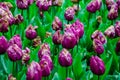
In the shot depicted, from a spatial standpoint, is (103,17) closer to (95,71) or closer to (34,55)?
(34,55)

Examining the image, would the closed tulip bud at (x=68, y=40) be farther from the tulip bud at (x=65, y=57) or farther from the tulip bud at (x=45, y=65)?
the tulip bud at (x=45, y=65)

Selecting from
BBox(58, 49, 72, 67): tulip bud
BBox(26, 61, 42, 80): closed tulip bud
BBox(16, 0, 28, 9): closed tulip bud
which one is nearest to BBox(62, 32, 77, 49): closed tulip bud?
BBox(58, 49, 72, 67): tulip bud

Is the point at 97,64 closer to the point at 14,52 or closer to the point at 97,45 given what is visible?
the point at 97,45

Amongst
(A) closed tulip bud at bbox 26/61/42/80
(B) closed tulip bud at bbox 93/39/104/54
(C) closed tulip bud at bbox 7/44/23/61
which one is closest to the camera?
(A) closed tulip bud at bbox 26/61/42/80

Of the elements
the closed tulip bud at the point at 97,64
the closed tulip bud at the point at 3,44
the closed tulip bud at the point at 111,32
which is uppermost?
the closed tulip bud at the point at 3,44

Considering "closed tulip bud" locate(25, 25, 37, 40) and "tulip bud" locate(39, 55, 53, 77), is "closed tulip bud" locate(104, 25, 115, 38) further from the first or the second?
"tulip bud" locate(39, 55, 53, 77)

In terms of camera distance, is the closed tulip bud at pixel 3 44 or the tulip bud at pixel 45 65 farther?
the closed tulip bud at pixel 3 44

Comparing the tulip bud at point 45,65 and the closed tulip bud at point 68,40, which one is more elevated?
the closed tulip bud at point 68,40

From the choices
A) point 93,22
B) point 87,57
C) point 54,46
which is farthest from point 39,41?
Answer: point 93,22

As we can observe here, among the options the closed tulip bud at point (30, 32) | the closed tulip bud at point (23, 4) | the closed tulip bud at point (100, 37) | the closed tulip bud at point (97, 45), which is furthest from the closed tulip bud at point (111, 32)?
the closed tulip bud at point (23, 4)

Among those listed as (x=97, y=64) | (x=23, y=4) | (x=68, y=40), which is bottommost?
(x=97, y=64)

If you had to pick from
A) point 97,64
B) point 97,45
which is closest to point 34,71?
→ point 97,64
